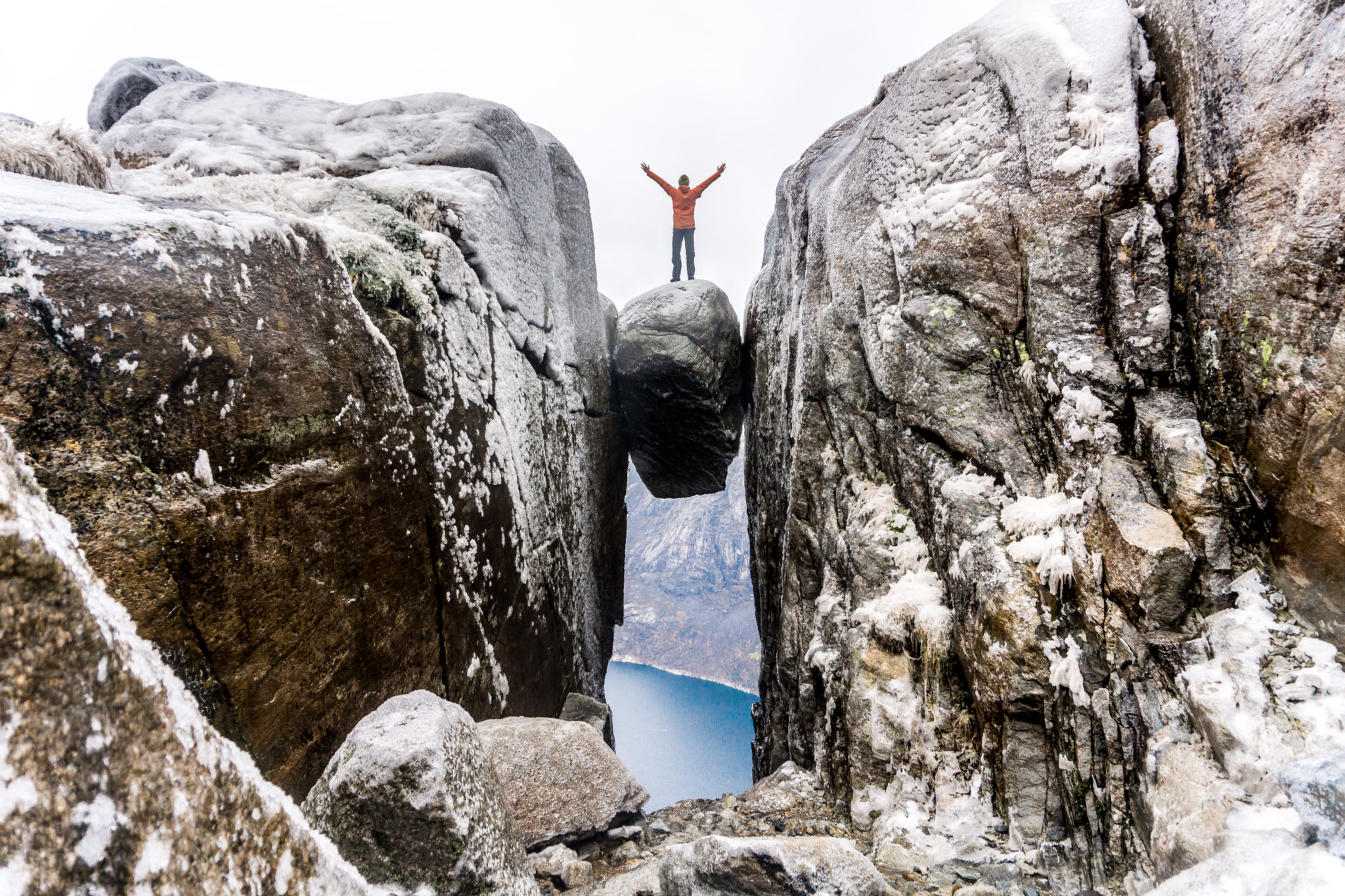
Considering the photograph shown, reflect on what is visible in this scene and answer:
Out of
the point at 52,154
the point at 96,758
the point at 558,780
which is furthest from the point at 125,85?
the point at 96,758

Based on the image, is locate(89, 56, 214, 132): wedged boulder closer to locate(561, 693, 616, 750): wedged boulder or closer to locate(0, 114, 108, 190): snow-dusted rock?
locate(0, 114, 108, 190): snow-dusted rock

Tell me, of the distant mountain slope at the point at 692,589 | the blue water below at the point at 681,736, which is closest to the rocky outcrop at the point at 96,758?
the blue water below at the point at 681,736

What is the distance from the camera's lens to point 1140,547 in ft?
11.3

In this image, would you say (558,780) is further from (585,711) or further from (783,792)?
(585,711)

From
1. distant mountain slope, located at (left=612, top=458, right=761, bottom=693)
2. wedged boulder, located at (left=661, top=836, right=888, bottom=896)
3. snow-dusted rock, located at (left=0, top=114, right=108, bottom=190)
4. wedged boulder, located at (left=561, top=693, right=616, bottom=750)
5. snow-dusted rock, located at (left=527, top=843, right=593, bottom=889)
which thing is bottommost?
distant mountain slope, located at (left=612, top=458, right=761, bottom=693)

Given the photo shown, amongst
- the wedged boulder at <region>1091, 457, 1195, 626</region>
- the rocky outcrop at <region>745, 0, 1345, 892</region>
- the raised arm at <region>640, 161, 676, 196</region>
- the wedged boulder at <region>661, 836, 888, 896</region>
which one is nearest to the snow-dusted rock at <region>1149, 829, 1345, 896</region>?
the rocky outcrop at <region>745, 0, 1345, 892</region>

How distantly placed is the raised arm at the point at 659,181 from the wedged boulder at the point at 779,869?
39.6ft

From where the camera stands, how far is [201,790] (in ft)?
4.01

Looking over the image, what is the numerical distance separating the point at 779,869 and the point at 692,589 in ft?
242

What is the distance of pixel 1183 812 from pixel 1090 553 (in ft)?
4.77

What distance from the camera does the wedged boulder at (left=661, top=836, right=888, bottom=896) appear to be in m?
2.62

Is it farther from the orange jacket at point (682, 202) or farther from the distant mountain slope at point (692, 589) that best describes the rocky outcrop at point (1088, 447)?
the distant mountain slope at point (692, 589)

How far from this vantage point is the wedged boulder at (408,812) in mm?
2180

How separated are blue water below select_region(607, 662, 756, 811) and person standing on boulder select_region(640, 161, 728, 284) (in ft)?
49.3
